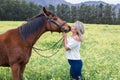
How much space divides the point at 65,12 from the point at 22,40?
116m

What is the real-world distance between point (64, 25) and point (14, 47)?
1.38m

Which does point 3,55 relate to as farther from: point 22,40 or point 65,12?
point 65,12

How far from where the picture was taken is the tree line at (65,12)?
9331 centimetres

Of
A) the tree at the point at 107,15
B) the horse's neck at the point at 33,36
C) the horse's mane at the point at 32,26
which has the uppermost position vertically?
the horse's mane at the point at 32,26

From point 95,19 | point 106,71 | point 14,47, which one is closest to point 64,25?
point 14,47

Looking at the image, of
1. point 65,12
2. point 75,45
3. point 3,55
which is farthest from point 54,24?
point 65,12

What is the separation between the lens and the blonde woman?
9758 millimetres

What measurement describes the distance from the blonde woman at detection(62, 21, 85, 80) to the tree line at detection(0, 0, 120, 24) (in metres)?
62.1

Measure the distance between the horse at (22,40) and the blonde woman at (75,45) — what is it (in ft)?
0.75

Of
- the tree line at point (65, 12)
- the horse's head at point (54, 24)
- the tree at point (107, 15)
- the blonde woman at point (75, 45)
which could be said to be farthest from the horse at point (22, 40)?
the tree at point (107, 15)

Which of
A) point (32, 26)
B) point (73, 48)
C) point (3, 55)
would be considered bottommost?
point (3, 55)

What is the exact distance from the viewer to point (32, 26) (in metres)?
9.84

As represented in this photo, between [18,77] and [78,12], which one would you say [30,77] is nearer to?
[18,77]

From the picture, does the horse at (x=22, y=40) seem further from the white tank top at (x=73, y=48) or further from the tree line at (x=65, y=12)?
the tree line at (x=65, y=12)
